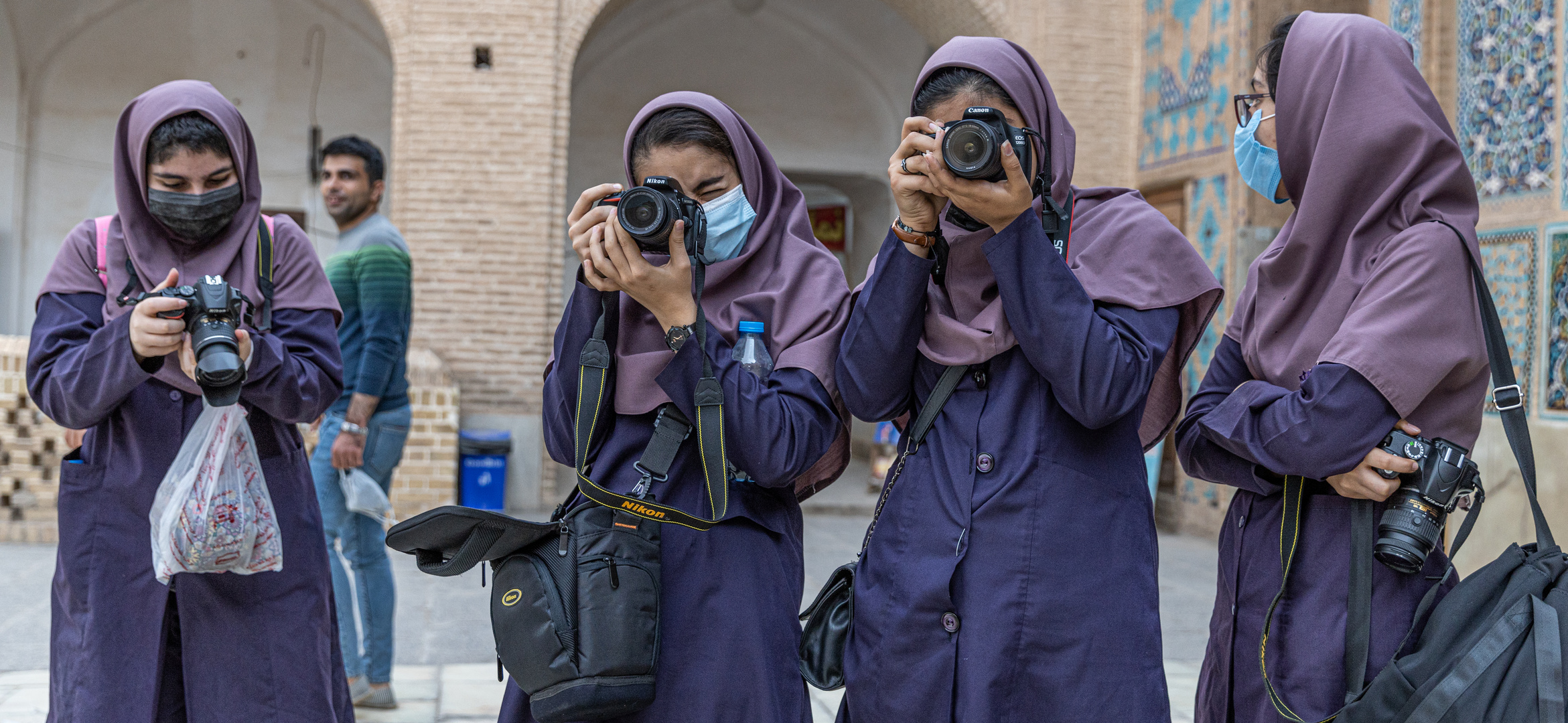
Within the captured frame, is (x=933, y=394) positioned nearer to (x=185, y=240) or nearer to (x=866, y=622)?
(x=866, y=622)

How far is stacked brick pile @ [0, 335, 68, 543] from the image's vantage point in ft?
20.1

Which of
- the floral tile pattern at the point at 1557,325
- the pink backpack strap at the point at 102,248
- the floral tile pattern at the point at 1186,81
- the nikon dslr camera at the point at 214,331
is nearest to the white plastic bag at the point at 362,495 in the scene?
the pink backpack strap at the point at 102,248

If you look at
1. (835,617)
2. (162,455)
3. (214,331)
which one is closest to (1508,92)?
(835,617)

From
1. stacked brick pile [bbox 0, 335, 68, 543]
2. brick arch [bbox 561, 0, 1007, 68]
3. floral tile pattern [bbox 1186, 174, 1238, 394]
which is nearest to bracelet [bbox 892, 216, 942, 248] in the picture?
floral tile pattern [bbox 1186, 174, 1238, 394]

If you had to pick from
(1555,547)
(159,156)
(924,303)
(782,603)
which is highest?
(159,156)

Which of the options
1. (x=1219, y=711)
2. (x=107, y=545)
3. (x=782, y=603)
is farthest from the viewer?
(x=107, y=545)

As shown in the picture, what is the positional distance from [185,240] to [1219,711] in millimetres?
1958

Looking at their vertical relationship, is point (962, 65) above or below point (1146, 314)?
above

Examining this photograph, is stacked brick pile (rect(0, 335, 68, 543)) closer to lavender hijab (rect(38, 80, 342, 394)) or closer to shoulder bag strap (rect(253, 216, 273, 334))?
lavender hijab (rect(38, 80, 342, 394))

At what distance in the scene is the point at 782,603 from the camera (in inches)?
69.7

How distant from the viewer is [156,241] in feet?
7.41

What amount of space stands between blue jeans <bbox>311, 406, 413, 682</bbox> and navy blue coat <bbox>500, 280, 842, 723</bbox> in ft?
6.59

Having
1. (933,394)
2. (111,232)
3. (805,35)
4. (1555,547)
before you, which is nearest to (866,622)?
(933,394)

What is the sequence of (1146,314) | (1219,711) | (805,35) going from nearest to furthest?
1. (1146,314)
2. (1219,711)
3. (805,35)
